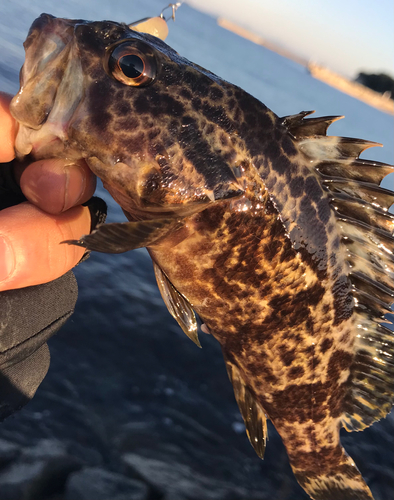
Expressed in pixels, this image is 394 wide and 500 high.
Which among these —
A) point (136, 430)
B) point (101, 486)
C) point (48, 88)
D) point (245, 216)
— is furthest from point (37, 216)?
point (136, 430)

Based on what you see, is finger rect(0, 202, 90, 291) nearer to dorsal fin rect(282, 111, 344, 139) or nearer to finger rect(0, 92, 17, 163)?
finger rect(0, 92, 17, 163)

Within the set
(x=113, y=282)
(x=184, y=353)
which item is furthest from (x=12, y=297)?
(x=113, y=282)

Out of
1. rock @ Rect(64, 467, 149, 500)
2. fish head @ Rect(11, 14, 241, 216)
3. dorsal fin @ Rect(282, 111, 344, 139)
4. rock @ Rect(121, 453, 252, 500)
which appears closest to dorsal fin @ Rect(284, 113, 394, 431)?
dorsal fin @ Rect(282, 111, 344, 139)

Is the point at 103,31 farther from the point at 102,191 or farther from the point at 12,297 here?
the point at 102,191

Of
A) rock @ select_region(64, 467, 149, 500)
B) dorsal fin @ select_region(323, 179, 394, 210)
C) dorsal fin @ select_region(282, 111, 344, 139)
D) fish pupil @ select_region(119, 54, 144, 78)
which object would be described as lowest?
rock @ select_region(64, 467, 149, 500)

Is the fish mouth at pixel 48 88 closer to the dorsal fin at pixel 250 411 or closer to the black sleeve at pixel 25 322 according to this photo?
the black sleeve at pixel 25 322

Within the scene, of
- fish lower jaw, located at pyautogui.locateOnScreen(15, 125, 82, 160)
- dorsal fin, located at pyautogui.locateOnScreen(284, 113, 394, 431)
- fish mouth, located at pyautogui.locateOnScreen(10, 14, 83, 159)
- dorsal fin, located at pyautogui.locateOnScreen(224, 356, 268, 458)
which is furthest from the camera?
dorsal fin, located at pyautogui.locateOnScreen(224, 356, 268, 458)

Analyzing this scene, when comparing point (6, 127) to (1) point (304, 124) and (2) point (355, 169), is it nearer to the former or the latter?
(1) point (304, 124)
